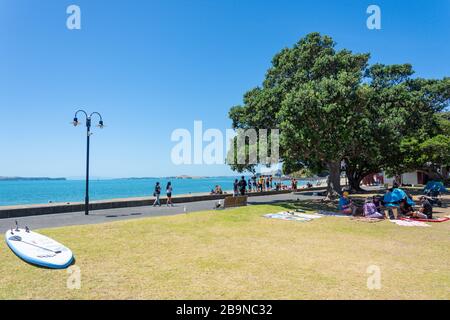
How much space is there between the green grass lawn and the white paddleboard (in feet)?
0.73

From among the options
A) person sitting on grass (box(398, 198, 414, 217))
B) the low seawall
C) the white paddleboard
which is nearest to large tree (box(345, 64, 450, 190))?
person sitting on grass (box(398, 198, 414, 217))

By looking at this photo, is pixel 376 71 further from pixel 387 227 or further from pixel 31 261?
pixel 31 261

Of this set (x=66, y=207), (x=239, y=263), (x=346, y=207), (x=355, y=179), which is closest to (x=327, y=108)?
(x=346, y=207)

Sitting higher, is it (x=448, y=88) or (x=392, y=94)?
(x=448, y=88)

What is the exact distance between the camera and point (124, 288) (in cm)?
618

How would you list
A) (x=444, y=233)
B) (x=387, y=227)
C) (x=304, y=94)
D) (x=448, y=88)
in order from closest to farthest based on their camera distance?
(x=444, y=233) < (x=387, y=227) < (x=304, y=94) < (x=448, y=88)

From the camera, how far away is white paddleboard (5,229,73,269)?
7652mm

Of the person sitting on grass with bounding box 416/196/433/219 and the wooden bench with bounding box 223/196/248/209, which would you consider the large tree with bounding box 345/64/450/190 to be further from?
the wooden bench with bounding box 223/196/248/209

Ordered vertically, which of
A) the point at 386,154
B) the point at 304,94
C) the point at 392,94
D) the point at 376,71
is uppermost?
the point at 376,71

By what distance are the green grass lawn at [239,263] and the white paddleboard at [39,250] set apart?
222 millimetres

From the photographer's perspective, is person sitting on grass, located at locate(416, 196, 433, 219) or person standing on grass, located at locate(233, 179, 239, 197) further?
person standing on grass, located at locate(233, 179, 239, 197)

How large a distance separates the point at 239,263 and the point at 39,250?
18.2 feet
